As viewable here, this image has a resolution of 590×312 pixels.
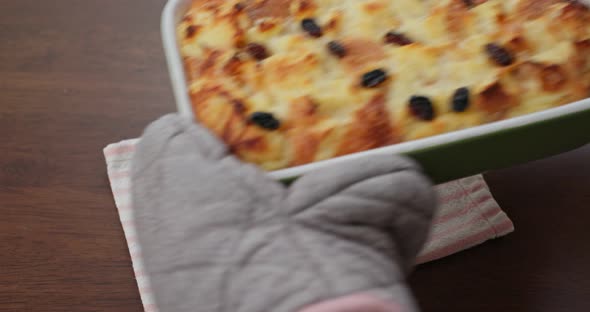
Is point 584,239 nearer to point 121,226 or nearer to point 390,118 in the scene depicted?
point 390,118

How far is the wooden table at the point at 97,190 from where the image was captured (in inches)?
23.0

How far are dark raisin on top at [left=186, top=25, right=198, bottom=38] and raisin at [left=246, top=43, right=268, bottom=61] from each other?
5 cm

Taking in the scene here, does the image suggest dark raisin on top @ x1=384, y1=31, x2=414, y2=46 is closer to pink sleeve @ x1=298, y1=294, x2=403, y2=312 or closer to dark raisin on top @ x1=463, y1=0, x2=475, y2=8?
dark raisin on top @ x1=463, y1=0, x2=475, y2=8

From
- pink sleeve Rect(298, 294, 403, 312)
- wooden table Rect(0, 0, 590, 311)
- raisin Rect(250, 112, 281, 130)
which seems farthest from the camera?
wooden table Rect(0, 0, 590, 311)

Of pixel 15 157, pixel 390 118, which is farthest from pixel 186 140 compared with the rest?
pixel 15 157

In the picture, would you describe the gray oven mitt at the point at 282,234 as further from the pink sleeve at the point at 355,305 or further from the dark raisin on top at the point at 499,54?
the dark raisin on top at the point at 499,54

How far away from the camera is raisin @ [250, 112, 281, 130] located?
481mm

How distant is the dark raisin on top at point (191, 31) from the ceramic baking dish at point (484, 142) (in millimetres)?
15

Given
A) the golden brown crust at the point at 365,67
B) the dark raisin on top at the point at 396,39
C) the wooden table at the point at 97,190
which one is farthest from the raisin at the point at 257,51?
the wooden table at the point at 97,190

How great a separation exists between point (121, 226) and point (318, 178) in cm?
29

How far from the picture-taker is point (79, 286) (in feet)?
1.94

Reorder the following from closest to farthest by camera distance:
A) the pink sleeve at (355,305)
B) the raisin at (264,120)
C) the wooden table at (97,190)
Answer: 1. the pink sleeve at (355,305)
2. the raisin at (264,120)
3. the wooden table at (97,190)

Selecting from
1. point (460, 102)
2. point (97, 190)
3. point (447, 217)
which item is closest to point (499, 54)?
point (460, 102)

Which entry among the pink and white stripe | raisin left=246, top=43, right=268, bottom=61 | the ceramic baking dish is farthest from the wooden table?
raisin left=246, top=43, right=268, bottom=61
